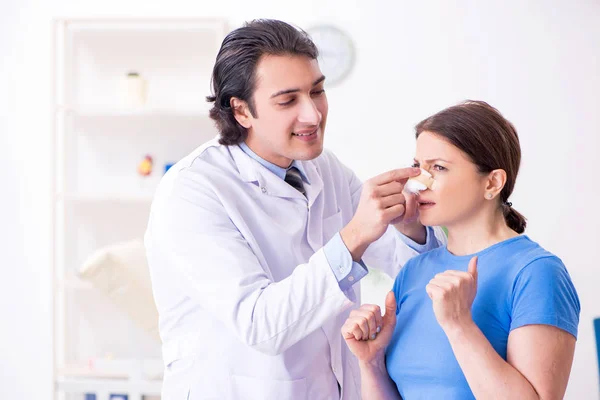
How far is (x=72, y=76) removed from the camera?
3607 mm

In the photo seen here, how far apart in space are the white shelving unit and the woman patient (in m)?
2.19

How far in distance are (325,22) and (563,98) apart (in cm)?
125

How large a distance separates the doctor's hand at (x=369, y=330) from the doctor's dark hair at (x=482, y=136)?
0.31 m

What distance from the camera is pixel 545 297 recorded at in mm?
1162

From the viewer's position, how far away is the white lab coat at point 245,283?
1.40 m

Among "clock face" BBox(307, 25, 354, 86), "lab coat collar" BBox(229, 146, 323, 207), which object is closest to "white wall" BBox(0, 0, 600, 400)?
"clock face" BBox(307, 25, 354, 86)

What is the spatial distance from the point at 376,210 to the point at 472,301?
0.84 feet

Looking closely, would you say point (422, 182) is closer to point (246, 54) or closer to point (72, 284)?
point (246, 54)

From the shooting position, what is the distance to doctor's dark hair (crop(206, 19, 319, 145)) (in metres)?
1.63

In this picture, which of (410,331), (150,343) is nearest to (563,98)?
(150,343)

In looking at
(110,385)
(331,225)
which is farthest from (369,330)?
(110,385)

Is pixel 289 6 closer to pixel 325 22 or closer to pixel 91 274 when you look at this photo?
pixel 325 22

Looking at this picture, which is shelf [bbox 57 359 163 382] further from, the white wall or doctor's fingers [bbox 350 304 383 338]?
doctor's fingers [bbox 350 304 383 338]

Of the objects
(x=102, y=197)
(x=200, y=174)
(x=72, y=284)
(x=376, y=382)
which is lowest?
(x=72, y=284)
